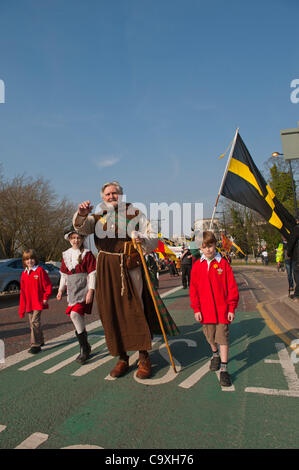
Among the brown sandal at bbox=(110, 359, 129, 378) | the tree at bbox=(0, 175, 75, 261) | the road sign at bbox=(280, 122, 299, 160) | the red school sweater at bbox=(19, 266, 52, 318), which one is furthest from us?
the tree at bbox=(0, 175, 75, 261)

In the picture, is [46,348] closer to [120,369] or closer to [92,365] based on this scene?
[92,365]

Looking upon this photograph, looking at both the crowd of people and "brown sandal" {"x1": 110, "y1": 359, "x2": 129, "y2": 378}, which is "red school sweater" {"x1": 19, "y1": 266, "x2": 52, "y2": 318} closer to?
the crowd of people

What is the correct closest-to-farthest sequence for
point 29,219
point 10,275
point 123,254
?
point 123,254 → point 10,275 → point 29,219

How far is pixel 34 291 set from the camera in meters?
5.12

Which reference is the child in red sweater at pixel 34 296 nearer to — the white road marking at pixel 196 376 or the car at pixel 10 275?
the white road marking at pixel 196 376

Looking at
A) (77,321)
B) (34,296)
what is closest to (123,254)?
(77,321)

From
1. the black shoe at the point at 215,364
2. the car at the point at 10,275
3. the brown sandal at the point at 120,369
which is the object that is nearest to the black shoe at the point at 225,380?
the black shoe at the point at 215,364

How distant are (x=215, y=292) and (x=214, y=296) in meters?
0.05

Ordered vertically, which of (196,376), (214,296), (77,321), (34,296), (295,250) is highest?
(295,250)

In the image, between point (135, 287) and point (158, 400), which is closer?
point (158, 400)

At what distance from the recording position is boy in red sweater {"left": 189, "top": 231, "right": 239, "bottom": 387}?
11.9ft

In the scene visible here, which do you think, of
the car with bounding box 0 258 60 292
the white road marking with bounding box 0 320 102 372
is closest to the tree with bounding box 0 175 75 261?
the car with bounding box 0 258 60 292

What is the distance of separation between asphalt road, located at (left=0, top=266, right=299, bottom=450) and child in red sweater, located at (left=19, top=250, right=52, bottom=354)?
0.78 feet

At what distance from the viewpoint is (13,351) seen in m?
5.19
